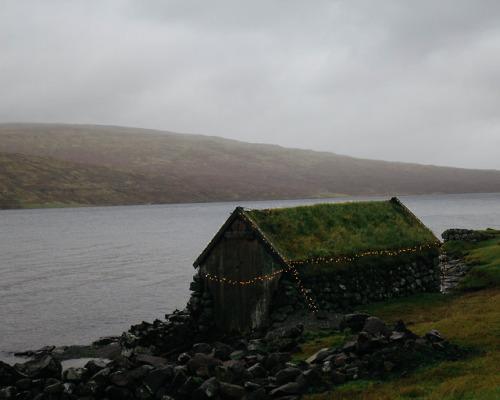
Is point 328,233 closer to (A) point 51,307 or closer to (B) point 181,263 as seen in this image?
(A) point 51,307

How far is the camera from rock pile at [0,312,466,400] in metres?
11.8

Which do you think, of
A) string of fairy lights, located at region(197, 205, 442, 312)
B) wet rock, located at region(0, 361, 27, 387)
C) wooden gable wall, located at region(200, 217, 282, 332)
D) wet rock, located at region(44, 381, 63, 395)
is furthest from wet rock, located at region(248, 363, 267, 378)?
string of fairy lights, located at region(197, 205, 442, 312)

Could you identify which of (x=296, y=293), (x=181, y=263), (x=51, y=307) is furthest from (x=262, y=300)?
(x=181, y=263)

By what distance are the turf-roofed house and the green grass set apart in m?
1.28

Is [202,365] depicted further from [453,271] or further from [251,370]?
[453,271]

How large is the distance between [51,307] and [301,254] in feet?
67.6

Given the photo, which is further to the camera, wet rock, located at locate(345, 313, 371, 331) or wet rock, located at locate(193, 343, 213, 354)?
wet rock, located at locate(193, 343, 213, 354)

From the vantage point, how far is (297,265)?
19.7 meters

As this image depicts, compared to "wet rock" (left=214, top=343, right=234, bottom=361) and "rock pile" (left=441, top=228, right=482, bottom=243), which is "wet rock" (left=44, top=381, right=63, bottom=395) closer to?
"wet rock" (left=214, top=343, right=234, bottom=361)

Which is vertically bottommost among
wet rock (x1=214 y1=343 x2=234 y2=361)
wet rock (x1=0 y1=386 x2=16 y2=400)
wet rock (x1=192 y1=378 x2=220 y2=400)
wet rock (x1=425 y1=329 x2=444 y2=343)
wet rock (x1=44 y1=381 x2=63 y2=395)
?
wet rock (x1=0 y1=386 x2=16 y2=400)

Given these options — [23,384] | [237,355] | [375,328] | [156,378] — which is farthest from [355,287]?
[23,384]

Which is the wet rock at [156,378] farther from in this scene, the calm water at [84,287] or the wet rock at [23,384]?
the calm water at [84,287]

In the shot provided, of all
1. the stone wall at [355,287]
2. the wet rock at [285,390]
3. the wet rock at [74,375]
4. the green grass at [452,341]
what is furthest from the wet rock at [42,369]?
the stone wall at [355,287]

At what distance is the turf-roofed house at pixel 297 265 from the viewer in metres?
19.5
